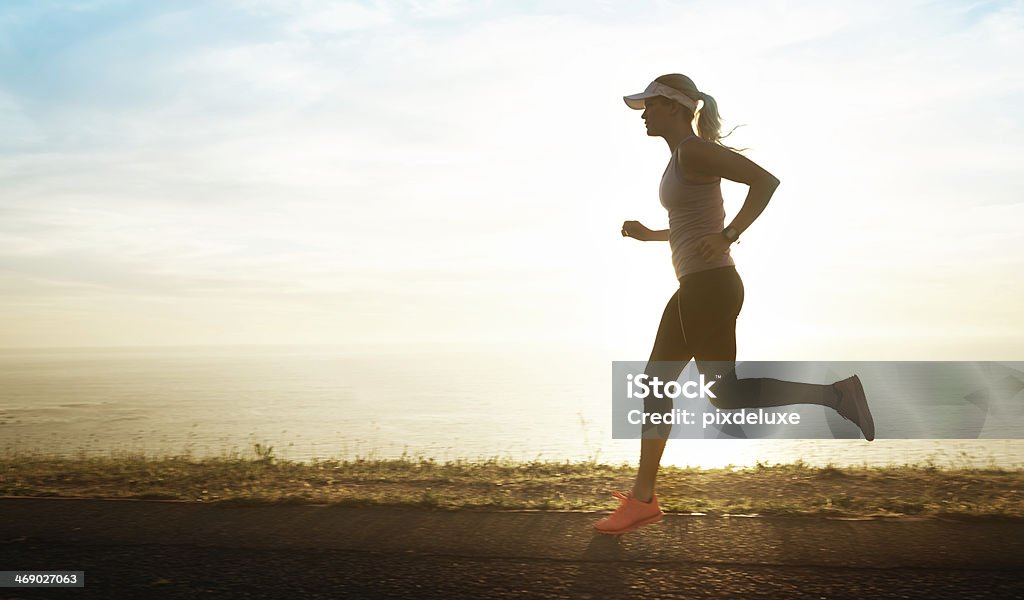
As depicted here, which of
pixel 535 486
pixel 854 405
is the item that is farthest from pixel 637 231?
pixel 535 486

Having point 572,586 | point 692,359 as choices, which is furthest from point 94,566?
point 692,359

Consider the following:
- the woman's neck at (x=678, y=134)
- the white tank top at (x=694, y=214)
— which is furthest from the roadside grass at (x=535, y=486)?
the woman's neck at (x=678, y=134)

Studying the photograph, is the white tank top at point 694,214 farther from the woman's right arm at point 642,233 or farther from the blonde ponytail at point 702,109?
the woman's right arm at point 642,233

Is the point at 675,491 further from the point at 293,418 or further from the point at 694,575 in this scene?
the point at 293,418

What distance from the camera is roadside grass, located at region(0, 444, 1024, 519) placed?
4719 millimetres

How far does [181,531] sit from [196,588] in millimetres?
971

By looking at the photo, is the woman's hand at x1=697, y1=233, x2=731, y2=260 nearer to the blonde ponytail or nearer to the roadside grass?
the blonde ponytail

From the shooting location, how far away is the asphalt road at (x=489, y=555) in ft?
10.4

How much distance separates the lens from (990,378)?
786 cm

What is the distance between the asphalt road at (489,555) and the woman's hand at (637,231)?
1.52 meters

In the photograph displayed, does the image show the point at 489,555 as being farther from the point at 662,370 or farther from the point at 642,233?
the point at 642,233

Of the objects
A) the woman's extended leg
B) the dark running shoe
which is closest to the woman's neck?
the woman's extended leg

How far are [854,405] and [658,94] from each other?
1.80 m

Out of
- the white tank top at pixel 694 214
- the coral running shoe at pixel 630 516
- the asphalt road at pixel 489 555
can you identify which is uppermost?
the white tank top at pixel 694 214
